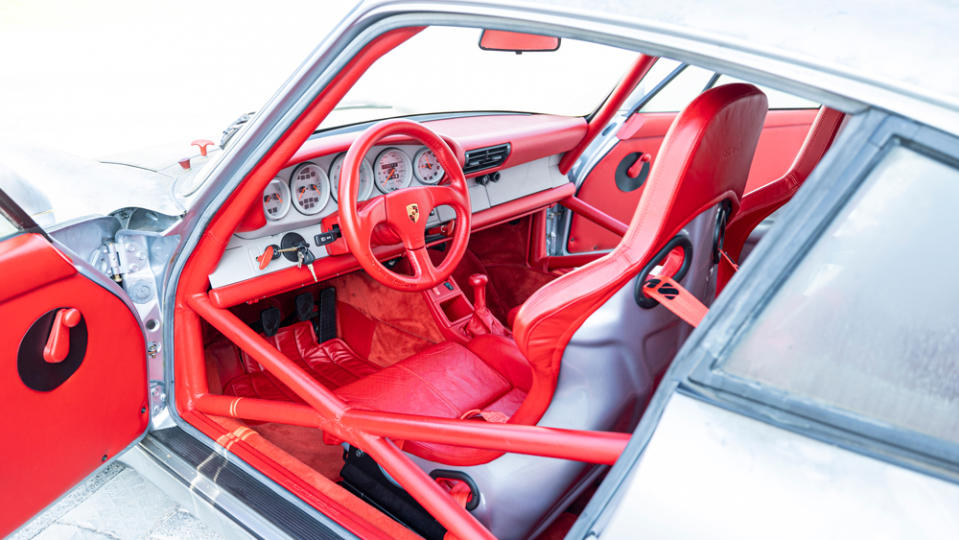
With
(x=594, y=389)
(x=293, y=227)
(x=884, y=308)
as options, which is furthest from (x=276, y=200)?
(x=884, y=308)

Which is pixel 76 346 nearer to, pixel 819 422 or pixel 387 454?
pixel 387 454

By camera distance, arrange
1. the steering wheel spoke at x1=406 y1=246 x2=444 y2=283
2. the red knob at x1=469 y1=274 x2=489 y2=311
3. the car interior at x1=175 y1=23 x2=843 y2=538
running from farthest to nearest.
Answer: the red knob at x1=469 y1=274 x2=489 y2=311 < the steering wheel spoke at x1=406 y1=246 x2=444 y2=283 < the car interior at x1=175 y1=23 x2=843 y2=538

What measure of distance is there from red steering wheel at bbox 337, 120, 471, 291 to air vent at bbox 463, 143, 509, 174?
1.51 ft

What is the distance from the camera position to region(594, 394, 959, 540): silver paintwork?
63 cm

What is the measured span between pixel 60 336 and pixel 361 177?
1124 mm

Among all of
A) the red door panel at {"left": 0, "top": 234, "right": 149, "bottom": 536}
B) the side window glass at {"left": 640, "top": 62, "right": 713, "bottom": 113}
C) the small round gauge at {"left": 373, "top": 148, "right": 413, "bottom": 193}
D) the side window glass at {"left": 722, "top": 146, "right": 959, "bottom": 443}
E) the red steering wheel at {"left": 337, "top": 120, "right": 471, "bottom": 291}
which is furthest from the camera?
the side window glass at {"left": 640, "top": 62, "right": 713, "bottom": 113}

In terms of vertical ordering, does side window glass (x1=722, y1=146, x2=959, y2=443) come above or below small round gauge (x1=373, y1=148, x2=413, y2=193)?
above

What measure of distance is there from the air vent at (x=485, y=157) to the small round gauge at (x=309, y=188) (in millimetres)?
635

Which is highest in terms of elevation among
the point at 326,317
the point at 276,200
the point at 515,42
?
the point at 515,42

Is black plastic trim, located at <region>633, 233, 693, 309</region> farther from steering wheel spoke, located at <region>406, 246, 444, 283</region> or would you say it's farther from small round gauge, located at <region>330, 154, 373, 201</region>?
small round gauge, located at <region>330, 154, 373, 201</region>

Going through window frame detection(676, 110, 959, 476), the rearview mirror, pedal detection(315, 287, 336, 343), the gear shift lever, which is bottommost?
pedal detection(315, 287, 336, 343)

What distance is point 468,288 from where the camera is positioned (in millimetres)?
3129

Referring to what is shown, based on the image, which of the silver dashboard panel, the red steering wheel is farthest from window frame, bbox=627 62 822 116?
the red steering wheel

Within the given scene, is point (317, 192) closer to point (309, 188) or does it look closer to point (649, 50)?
point (309, 188)
